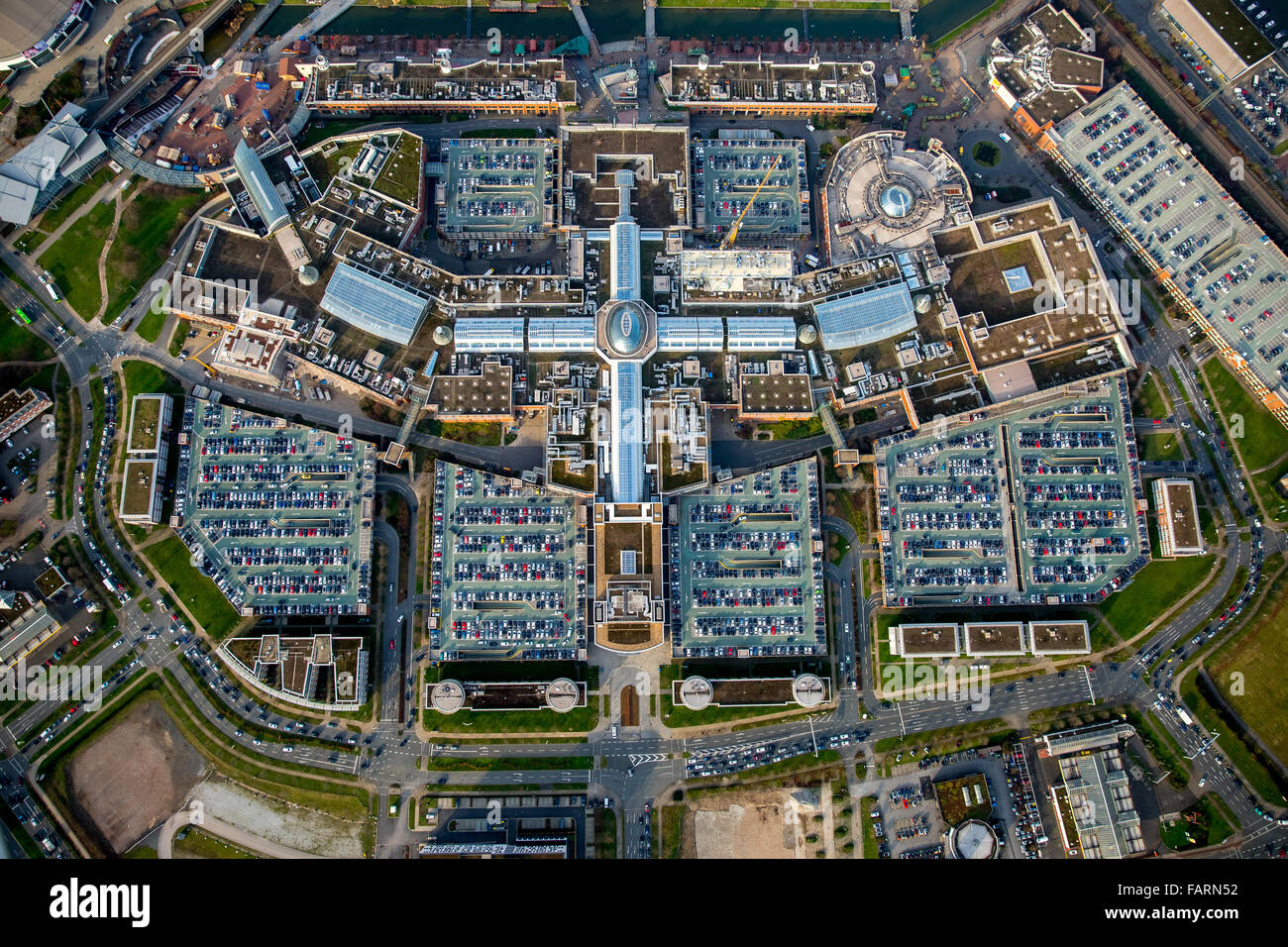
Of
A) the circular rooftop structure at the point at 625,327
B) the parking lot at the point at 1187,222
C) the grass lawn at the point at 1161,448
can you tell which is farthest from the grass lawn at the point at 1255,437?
the circular rooftop structure at the point at 625,327

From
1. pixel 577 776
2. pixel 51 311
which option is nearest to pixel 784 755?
pixel 577 776

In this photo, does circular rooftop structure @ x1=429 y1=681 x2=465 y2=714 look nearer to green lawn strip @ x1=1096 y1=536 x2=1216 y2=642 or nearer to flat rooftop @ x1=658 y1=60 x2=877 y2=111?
green lawn strip @ x1=1096 y1=536 x2=1216 y2=642

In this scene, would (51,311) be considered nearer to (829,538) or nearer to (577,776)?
(577,776)

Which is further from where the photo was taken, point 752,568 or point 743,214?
point 743,214

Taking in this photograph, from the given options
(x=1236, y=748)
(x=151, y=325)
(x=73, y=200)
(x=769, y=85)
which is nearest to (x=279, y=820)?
(x=151, y=325)

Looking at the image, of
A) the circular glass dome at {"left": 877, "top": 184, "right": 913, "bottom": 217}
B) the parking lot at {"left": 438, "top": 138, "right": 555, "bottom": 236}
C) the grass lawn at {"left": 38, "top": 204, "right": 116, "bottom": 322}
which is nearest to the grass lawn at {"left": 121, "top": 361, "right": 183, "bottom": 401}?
the grass lawn at {"left": 38, "top": 204, "right": 116, "bottom": 322}

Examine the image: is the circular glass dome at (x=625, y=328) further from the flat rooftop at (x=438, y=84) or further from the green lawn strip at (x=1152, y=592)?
the green lawn strip at (x=1152, y=592)

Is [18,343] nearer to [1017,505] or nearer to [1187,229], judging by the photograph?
[1017,505]
